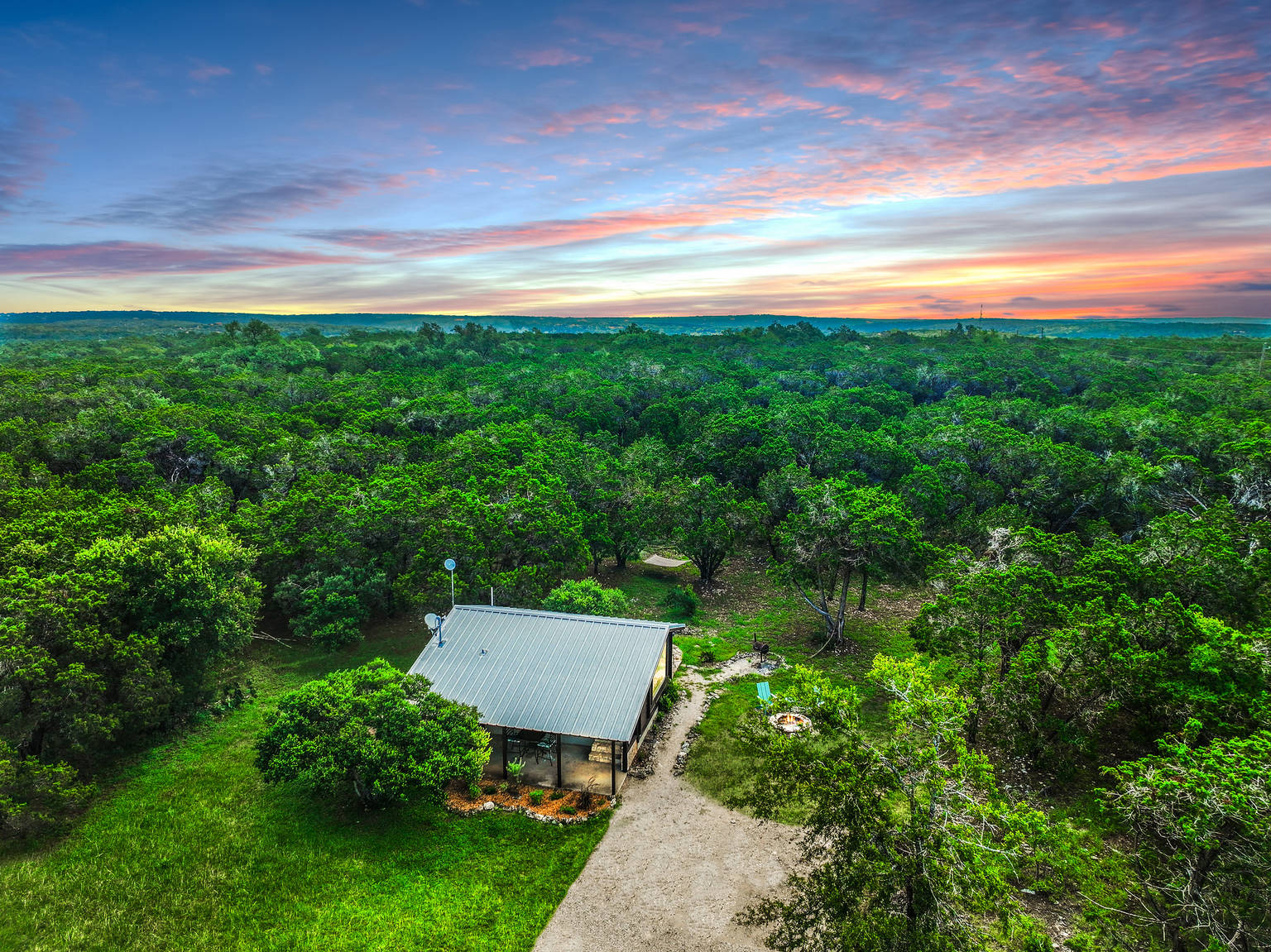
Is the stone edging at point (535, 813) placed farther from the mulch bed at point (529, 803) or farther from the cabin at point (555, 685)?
the cabin at point (555, 685)

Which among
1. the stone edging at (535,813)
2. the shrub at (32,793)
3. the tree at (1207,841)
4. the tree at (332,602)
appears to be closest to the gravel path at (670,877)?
the stone edging at (535,813)

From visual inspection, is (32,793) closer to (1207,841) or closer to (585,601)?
(585,601)

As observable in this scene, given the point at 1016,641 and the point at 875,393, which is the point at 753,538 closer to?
the point at 1016,641

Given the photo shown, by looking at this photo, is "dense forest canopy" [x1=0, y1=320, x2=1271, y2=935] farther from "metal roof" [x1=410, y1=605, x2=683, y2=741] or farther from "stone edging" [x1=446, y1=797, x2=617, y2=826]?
"stone edging" [x1=446, y1=797, x2=617, y2=826]

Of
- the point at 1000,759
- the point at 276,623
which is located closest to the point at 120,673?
the point at 276,623

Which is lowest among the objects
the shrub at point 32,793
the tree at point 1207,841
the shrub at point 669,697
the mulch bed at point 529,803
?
the mulch bed at point 529,803

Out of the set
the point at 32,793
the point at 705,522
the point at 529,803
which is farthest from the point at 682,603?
the point at 32,793

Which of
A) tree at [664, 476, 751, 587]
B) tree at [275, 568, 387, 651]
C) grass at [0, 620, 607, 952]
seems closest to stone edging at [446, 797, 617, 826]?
grass at [0, 620, 607, 952]
